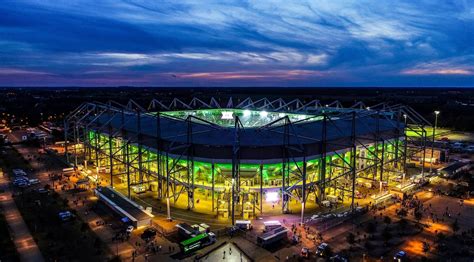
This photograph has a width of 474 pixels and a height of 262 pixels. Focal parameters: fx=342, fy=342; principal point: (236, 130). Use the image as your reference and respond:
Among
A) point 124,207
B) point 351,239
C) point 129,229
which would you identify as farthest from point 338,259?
point 124,207

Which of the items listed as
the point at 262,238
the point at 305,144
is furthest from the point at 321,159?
the point at 262,238

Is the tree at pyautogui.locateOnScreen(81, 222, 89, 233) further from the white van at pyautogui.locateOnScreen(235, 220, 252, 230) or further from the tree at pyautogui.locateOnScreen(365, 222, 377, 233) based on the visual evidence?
the tree at pyautogui.locateOnScreen(365, 222, 377, 233)

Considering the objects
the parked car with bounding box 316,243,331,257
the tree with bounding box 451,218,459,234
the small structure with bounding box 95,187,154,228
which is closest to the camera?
the parked car with bounding box 316,243,331,257

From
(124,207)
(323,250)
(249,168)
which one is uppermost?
(249,168)

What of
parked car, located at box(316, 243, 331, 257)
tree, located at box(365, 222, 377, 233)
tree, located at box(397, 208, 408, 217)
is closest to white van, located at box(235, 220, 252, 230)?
parked car, located at box(316, 243, 331, 257)

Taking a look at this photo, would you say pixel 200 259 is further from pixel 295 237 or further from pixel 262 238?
pixel 295 237

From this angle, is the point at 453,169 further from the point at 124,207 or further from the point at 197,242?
the point at 124,207
